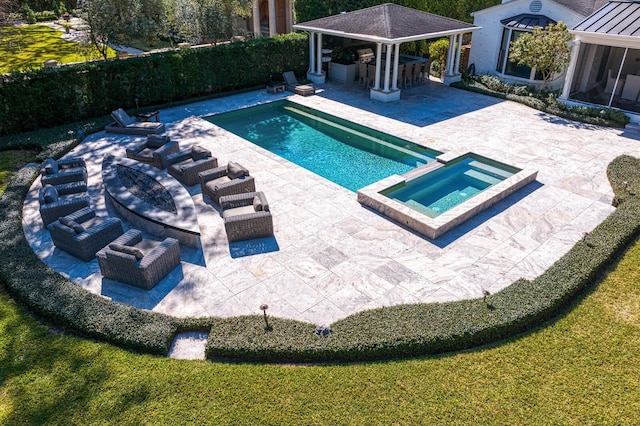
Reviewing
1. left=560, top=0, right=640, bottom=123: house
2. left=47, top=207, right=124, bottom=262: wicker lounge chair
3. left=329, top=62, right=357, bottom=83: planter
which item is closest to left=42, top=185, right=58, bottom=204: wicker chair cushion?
left=47, top=207, right=124, bottom=262: wicker lounge chair

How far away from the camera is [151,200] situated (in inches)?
481

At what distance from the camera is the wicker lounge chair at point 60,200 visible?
11.4 m

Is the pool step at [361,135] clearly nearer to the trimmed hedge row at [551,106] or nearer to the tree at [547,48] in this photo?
the trimmed hedge row at [551,106]

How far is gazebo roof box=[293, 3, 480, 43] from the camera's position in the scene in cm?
2116

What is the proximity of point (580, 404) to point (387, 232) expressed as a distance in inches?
230

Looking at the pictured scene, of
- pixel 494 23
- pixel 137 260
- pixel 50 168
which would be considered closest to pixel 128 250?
pixel 137 260

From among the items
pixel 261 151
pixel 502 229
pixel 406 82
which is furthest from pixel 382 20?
pixel 502 229

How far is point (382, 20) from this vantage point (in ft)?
72.7

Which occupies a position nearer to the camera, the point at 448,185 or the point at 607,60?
the point at 448,185

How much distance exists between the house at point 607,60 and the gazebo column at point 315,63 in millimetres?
12919

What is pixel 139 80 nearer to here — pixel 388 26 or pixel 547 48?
pixel 388 26

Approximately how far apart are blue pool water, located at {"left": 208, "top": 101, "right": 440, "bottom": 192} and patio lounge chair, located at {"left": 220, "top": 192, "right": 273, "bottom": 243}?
3.85 m

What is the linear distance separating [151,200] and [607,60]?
78.7 feet

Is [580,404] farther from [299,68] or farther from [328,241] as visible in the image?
[299,68]
